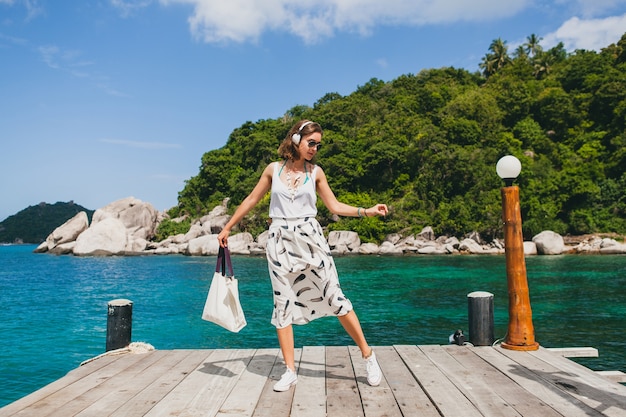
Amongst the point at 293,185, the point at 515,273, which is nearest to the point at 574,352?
the point at 515,273

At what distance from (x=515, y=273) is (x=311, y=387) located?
2.95 m

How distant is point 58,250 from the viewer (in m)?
63.2

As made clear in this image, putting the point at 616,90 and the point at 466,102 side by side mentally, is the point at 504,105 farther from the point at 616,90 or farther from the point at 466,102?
the point at 616,90

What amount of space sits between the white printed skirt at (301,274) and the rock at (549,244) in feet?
137

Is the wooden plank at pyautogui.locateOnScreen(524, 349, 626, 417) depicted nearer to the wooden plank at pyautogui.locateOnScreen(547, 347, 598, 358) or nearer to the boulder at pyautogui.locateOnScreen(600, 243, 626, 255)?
the wooden plank at pyautogui.locateOnScreen(547, 347, 598, 358)

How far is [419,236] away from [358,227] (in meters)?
6.20

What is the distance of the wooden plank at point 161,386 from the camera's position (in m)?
3.54

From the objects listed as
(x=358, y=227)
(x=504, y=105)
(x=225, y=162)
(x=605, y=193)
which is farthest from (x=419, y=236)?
(x=225, y=162)

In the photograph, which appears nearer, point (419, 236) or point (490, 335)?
point (490, 335)

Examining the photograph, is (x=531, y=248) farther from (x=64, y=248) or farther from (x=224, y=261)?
(x=64, y=248)

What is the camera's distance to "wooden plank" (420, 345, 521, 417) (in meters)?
3.46

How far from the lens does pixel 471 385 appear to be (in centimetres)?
409

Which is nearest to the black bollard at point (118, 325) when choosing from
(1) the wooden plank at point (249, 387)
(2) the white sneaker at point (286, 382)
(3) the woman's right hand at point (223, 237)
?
(1) the wooden plank at point (249, 387)

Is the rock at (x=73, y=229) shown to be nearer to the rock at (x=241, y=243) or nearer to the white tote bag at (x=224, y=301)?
the rock at (x=241, y=243)
